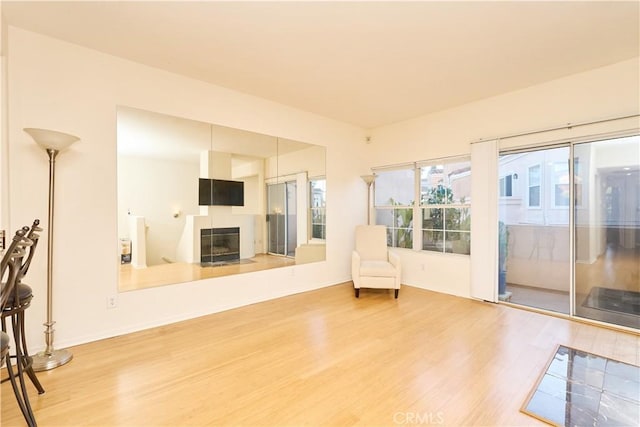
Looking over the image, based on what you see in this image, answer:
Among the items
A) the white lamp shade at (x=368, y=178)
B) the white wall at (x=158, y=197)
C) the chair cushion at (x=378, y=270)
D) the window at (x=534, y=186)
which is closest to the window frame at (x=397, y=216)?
the white lamp shade at (x=368, y=178)

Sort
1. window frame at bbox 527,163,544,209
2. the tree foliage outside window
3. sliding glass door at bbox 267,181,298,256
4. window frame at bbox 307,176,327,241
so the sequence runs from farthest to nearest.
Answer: window frame at bbox 307,176,327,241 < the tree foliage outside window < sliding glass door at bbox 267,181,298,256 < window frame at bbox 527,163,544,209

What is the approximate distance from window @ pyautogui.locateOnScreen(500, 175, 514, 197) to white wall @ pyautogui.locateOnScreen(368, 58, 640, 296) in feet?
Answer: 1.60

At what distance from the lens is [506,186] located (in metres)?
3.78

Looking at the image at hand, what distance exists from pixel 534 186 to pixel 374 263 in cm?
228

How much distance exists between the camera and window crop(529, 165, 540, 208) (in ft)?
11.6

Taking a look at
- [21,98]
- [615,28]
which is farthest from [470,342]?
[21,98]

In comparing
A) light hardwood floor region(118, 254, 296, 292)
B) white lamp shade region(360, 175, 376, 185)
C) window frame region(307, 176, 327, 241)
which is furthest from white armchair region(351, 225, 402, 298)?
light hardwood floor region(118, 254, 296, 292)

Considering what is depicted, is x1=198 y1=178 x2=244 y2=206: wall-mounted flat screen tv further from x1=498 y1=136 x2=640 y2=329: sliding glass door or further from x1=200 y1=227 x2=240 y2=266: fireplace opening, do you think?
x1=498 y1=136 x2=640 y2=329: sliding glass door

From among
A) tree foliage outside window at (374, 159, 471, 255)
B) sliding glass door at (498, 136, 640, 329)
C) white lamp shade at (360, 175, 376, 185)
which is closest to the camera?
sliding glass door at (498, 136, 640, 329)

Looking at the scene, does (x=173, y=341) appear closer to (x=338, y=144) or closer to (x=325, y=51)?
(x=325, y=51)

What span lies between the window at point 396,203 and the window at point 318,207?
121cm

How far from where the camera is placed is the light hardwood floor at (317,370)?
1.69 meters

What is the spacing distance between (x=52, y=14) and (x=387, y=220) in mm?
4709

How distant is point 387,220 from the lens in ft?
16.9
